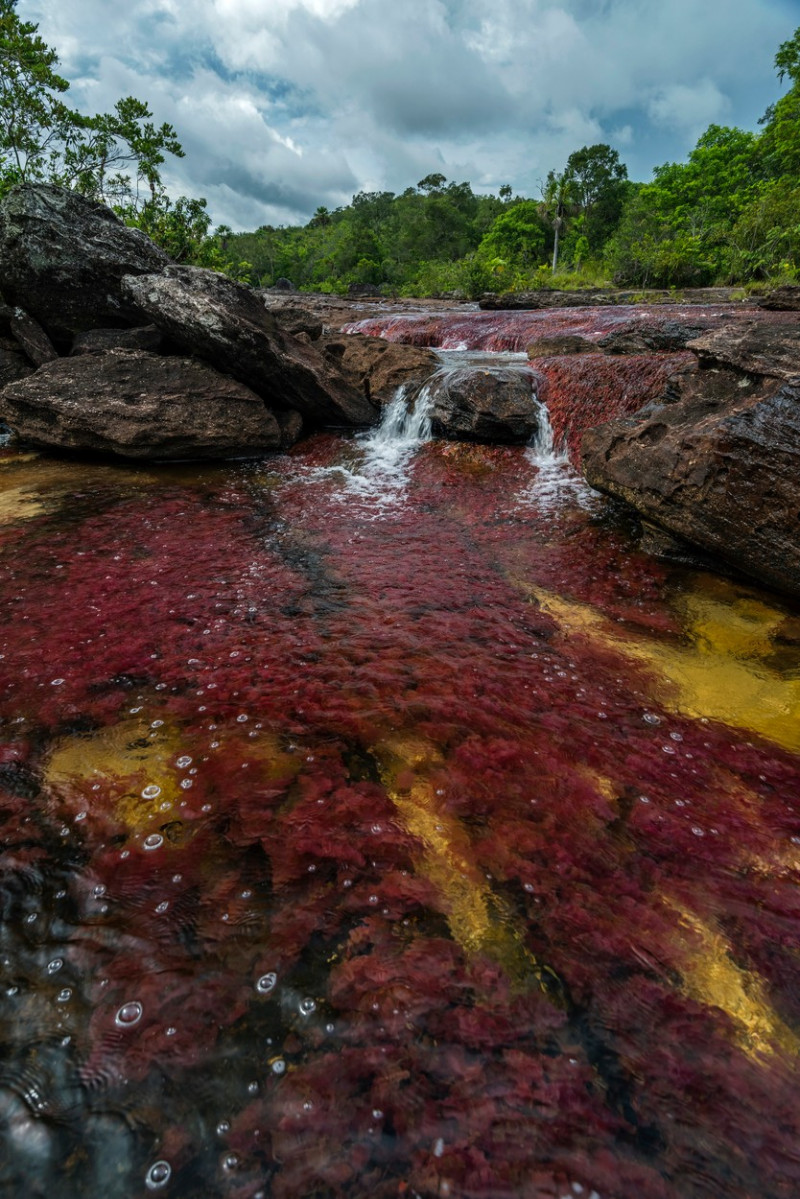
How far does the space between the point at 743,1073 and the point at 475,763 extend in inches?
60.1

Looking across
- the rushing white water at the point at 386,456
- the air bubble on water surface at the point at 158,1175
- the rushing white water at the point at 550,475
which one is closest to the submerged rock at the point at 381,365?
the rushing white water at the point at 386,456

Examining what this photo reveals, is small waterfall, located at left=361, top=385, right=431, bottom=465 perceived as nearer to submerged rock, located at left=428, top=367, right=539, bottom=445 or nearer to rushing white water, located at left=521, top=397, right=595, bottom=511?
submerged rock, located at left=428, top=367, right=539, bottom=445

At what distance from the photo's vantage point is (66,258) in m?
8.62

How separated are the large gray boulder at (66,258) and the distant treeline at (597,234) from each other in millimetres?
13578

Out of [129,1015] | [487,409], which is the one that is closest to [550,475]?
[487,409]

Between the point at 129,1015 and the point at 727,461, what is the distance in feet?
17.8

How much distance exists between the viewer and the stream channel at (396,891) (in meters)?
1.52

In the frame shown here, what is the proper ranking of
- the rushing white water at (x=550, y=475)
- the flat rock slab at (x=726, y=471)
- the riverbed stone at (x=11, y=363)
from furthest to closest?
the riverbed stone at (x=11, y=363), the rushing white water at (x=550, y=475), the flat rock slab at (x=726, y=471)

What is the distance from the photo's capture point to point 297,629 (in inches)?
162

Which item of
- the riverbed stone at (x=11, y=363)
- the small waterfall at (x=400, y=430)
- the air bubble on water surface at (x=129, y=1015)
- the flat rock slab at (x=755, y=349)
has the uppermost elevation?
the riverbed stone at (x=11, y=363)

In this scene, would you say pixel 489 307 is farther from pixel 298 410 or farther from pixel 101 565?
pixel 101 565

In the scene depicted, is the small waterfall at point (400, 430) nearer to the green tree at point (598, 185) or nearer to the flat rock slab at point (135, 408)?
the flat rock slab at point (135, 408)

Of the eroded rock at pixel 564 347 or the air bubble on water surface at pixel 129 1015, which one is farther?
the eroded rock at pixel 564 347

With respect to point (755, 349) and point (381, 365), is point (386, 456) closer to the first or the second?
point (381, 365)
